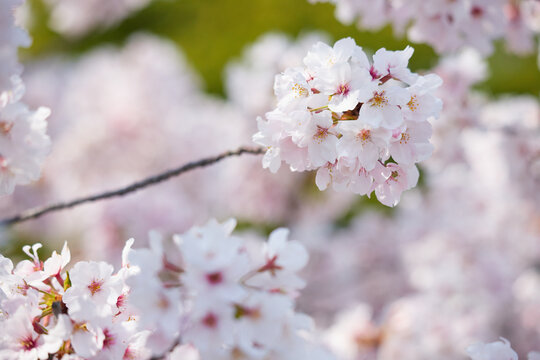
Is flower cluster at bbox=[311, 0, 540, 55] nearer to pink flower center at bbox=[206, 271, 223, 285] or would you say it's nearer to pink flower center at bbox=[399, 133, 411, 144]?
pink flower center at bbox=[399, 133, 411, 144]

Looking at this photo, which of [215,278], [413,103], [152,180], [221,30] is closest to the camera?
[215,278]

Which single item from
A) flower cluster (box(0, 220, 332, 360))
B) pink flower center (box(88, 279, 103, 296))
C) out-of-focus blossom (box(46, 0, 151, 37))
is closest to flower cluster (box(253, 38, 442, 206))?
flower cluster (box(0, 220, 332, 360))

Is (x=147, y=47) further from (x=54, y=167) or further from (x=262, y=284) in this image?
(x=262, y=284)

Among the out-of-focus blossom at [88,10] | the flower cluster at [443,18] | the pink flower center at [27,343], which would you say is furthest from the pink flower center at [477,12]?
the out-of-focus blossom at [88,10]

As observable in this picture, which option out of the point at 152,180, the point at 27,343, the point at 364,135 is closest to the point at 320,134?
the point at 364,135

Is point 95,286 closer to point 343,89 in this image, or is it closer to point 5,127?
point 5,127

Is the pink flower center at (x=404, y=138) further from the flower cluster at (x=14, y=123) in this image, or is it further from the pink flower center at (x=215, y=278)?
the flower cluster at (x=14, y=123)
